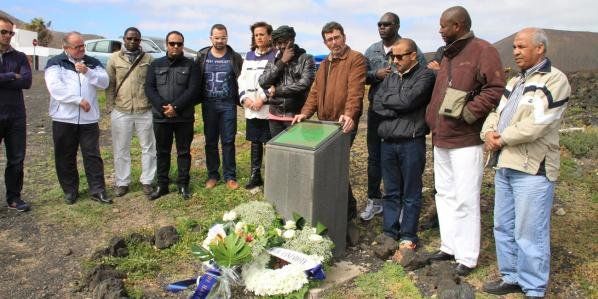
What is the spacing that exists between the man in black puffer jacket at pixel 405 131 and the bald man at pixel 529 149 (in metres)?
0.72

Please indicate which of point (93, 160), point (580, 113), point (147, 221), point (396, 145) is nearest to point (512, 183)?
point (396, 145)

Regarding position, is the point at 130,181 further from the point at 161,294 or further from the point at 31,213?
the point at 161,294

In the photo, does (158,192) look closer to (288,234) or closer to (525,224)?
(288,234)

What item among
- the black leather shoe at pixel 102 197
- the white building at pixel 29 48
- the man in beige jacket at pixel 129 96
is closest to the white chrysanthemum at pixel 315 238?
the man in beige jacket at pixel 129 96

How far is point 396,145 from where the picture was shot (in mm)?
4602

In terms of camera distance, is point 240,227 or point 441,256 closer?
point 240,227

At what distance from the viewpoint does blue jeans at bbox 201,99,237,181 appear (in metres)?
6.33

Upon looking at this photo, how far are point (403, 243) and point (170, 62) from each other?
11.4 feet

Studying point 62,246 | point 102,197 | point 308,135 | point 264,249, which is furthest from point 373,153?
point 102,197

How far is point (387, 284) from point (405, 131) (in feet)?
4.32

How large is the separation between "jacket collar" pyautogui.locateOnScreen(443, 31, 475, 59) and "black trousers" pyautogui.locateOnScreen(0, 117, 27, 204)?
15.9ft

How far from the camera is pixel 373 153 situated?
→ 214 inches

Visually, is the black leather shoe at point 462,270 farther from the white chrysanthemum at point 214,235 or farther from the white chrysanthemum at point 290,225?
the white chrysanthemum at point 214,235

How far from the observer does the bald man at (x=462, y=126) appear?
3914mm
